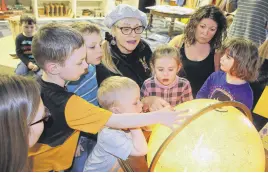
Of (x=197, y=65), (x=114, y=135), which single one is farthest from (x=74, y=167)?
(x=197, y=65)

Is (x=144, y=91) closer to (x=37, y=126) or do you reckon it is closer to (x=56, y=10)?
(x=37, y=126)

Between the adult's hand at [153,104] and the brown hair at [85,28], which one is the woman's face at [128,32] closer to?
the brown hair at [85,28]

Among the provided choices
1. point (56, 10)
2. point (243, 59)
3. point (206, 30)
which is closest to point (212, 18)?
point (206, 30)

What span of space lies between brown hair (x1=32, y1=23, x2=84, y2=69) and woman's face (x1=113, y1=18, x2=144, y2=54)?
524 millimetres

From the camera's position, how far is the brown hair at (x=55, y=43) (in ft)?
3.45

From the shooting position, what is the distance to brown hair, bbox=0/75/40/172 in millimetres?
750

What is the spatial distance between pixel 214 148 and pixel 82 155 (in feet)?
2.42

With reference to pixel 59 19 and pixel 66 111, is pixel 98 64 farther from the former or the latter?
pixel 59 19

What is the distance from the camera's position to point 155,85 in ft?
5.37

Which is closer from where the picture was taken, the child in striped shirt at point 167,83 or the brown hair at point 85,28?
the brown hair at point 85,28

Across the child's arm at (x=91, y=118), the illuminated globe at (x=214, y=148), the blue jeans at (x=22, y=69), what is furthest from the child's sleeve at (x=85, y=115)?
the blue jeans at (x=22, y=69)

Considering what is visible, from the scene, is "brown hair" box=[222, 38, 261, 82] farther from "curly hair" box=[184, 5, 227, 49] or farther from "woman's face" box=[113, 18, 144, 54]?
"woman's face" box=[113, 18, 144, 54]

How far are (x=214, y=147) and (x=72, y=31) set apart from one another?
26.8 inches

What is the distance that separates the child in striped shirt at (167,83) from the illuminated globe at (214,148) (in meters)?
0.71
